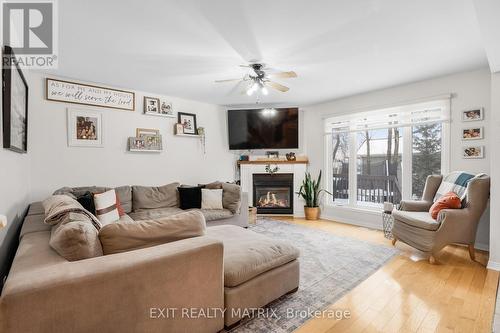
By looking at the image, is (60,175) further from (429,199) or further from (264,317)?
(429,199)

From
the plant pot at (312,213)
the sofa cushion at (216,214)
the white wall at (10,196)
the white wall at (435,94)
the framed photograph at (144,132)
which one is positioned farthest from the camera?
the plant pot at (312,213)

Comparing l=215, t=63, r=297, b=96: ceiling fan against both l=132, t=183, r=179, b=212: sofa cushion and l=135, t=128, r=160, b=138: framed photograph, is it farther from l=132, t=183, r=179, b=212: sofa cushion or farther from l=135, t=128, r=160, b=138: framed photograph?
l=132, t=183, r=179, b=212: sofa cushion

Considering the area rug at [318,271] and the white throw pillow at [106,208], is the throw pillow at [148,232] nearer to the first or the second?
the area rug at [318,271]

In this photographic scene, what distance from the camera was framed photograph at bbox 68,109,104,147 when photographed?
343cm

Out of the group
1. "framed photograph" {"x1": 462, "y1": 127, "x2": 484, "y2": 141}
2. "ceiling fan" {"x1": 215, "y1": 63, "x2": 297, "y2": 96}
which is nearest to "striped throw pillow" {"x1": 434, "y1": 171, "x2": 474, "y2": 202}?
"framed photograph" {"x1": 462, "y1": 127, "x2": 484, "y2": 141}

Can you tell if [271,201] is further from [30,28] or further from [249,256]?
[30,28]

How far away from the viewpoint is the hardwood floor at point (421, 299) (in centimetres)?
171

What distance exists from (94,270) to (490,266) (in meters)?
3.60

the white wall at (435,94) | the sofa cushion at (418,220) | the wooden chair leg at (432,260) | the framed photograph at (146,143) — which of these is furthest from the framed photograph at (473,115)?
the framed photograph at (146,143)

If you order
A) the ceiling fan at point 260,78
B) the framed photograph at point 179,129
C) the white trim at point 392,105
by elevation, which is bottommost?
the framed photograph at point 179,129

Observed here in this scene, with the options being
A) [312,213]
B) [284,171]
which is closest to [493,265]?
[312,213]

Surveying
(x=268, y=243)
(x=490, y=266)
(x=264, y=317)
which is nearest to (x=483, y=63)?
(x=490, y=266)

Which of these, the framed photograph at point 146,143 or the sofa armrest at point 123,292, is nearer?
the sofa armrest at point 123,292

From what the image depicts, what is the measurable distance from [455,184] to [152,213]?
3.96 meters
